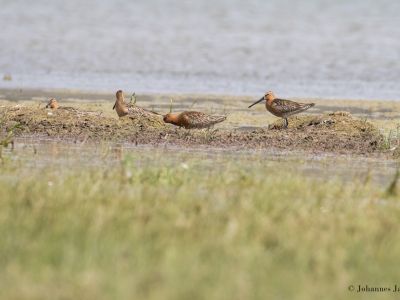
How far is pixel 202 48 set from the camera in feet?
92.2

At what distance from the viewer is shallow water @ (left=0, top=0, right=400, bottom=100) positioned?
72.8 feet

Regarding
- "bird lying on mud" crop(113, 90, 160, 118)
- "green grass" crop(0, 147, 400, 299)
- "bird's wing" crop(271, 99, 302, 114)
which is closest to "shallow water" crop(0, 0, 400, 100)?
"bird's wing" crop(271, 99, 302, 114)

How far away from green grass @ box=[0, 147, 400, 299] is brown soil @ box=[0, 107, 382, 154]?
2.88m

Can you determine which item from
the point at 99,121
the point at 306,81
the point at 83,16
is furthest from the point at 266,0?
the point at 99,121

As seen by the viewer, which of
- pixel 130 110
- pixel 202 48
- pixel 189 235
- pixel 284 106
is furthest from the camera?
pixel 202 48

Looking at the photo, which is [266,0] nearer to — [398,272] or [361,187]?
[361,187]

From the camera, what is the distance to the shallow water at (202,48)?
2219cm

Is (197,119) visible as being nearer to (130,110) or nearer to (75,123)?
(130,110)

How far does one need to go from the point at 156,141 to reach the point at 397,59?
44.6 ft

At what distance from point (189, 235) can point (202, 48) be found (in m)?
20.5

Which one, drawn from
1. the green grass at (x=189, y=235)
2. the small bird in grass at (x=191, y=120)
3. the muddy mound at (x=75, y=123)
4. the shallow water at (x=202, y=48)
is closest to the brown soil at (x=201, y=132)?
the muddy mound at (x=75, y=123)

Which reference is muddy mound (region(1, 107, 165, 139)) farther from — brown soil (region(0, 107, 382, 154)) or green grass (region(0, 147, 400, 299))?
green grass (region(0, 147, 400, 299))

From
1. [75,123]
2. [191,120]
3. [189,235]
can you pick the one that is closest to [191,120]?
[191,120]

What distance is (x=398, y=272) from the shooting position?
23.7ft
